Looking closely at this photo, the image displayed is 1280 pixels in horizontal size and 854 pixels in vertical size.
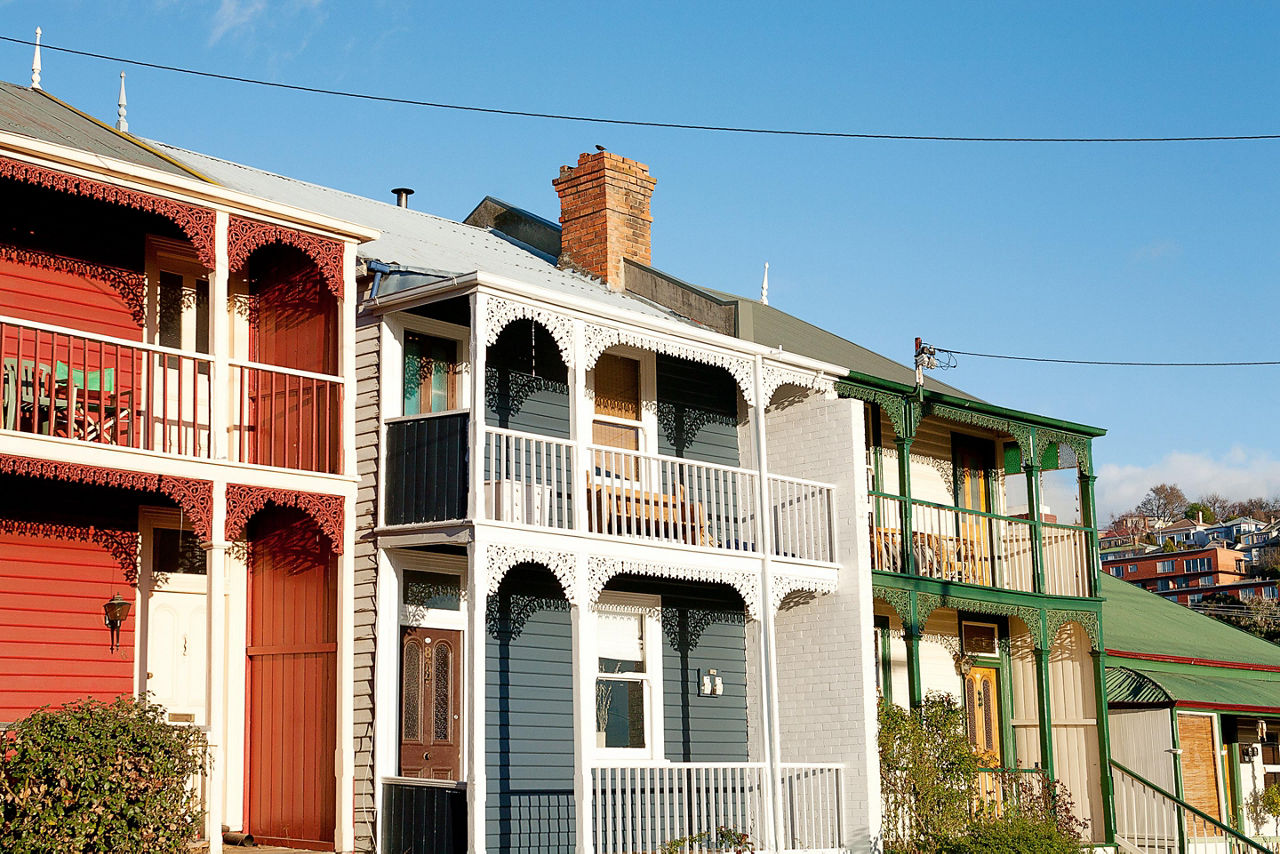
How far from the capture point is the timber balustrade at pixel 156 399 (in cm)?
1341

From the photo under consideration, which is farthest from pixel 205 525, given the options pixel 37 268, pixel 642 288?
pixel 642 288

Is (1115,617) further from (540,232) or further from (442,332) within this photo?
(442,332)

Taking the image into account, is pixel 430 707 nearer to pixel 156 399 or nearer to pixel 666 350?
pixel 156 399

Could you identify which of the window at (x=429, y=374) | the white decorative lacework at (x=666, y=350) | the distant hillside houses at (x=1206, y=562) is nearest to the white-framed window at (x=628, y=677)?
the white decorative lacework at (x=666, y=350)

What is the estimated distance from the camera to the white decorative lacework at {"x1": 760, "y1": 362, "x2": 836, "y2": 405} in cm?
1866

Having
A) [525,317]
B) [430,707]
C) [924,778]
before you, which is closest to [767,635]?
[924,778]

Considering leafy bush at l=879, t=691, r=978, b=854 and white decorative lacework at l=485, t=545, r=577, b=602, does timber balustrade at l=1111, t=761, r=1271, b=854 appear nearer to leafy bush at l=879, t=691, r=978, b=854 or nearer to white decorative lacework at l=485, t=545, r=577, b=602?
leafy bush at l=879, t=691, r=978, b=854

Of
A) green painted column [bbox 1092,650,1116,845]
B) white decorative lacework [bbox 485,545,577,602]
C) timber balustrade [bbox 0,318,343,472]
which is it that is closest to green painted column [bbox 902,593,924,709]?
green painted column [bbox 1092,650,1116,845]

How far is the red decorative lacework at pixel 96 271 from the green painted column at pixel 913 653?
1025 centimetres

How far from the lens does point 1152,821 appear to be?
21891mm

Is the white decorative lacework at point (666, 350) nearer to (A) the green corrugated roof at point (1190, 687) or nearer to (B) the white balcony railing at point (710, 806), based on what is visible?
(B) the white balcony railing at point (710, 806)

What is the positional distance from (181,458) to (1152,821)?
49.0ft

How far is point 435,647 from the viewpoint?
16.2 meters

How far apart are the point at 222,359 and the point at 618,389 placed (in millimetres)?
5732
